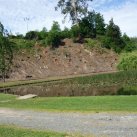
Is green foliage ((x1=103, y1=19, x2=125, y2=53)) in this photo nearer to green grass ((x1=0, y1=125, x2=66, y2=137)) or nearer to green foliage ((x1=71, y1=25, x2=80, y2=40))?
green foliage ((x1=71, y1=25, x2=80, y2=40))

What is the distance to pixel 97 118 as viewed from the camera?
23.2 metres

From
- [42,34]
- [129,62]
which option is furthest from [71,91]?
[42,34]

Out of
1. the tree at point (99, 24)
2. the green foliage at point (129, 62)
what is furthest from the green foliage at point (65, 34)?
the green foliage at point (129, 62)

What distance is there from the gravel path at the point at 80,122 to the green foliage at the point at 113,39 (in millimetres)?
85071

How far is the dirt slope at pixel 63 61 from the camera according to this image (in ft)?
317

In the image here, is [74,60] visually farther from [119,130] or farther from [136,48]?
[119,130]

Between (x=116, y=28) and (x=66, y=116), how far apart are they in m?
89.6

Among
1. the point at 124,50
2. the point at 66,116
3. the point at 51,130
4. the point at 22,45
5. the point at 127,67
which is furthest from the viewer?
the point at 124,50

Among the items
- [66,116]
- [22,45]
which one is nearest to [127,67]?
[22,45]

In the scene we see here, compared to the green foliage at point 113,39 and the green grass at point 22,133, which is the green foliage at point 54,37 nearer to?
the green foliage at point 113,39

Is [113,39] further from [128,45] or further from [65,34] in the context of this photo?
[65,34]

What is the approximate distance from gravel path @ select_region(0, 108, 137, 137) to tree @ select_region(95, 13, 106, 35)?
89.5 meters

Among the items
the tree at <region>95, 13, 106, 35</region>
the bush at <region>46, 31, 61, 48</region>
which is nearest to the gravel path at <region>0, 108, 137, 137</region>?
the bush at <region>46, 31, 61, 48</region>

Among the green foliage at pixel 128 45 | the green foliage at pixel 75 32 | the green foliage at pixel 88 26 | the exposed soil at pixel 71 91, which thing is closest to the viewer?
the exposed soil at pixel 71 91
